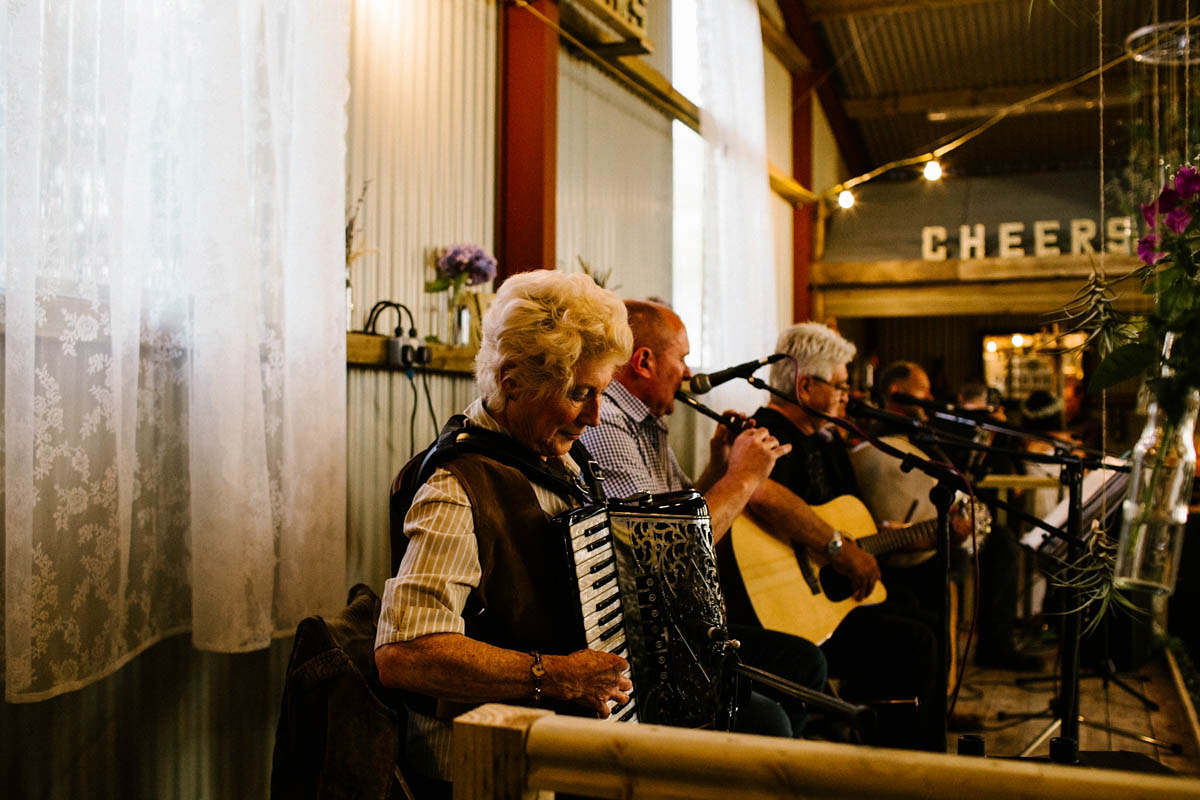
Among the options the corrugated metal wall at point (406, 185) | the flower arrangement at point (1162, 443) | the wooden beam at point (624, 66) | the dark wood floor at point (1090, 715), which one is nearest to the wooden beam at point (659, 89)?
the wooden beam at point (624, 66)

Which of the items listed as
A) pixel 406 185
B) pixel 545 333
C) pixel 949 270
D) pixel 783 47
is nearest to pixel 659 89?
pixel 406 185

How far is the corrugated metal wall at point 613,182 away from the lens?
5.17 m

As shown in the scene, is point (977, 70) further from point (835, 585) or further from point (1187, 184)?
point (1187, 184)

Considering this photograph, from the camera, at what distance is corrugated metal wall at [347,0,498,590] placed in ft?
11.0

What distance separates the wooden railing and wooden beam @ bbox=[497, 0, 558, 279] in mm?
3469

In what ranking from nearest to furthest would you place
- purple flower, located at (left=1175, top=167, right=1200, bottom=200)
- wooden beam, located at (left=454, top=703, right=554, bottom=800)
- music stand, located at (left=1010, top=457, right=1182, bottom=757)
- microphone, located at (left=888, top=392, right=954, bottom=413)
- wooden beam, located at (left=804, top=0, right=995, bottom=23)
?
1. wooden beam, located at (left=454, top=703, right=554, bottom=800)
2. purple flower, located at (left=1175, top=167, right=1200, bottom=200)
3. music stand, located at (left=1010, top=457, right=1182, bottom=757)
4. microphone, located at (left=888, top=392, right=954, bottom=413)
5. wooden beam, located at (left=804, top=0, right=995, bottom=23)

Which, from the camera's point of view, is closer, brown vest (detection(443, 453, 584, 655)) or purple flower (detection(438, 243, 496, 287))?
brown vest (detection(443, 453, 584, 655))

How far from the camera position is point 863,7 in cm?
886

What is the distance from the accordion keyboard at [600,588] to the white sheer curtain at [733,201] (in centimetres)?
393

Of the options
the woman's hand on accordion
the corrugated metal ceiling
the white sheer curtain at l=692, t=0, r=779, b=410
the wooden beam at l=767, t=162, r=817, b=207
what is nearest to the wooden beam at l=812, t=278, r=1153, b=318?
the wooden beam at l=767, t=162, r=817, b=207

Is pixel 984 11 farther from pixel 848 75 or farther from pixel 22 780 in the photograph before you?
pixel 22 780

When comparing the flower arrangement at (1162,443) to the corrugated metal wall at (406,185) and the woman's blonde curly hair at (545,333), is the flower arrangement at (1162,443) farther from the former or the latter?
the corrugated metal wall at (406,185)

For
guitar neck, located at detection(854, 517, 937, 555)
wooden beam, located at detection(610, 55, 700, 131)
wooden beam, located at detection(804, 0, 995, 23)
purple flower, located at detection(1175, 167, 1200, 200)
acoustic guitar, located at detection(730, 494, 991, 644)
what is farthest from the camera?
wooden beam, located at detection(804, 0, 995, 23)

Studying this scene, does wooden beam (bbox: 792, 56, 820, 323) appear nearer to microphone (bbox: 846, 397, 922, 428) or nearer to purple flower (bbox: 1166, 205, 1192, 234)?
microphone (bbox: 846, 397, 922, 428)
